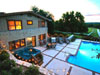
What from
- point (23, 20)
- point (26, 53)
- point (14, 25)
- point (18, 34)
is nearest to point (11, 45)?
point (18, 34)

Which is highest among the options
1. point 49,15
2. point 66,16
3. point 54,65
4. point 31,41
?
point 66,16

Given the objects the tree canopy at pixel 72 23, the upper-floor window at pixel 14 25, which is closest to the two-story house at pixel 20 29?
the upper-floor window at pixel 14 25

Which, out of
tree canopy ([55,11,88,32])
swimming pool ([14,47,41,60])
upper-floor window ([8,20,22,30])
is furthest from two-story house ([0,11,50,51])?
tree canopy ([55,11,88,32])

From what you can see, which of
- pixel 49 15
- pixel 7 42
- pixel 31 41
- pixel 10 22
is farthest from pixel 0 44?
pixel 49 15

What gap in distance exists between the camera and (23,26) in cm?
924

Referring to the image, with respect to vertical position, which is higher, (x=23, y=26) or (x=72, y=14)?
(x=72, y=14)

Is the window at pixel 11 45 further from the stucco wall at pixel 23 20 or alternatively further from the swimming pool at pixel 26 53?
the stucco wall at pixel 23 20

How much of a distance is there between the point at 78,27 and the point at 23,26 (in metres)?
23.0

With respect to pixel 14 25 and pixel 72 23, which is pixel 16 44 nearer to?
pixel 14 25

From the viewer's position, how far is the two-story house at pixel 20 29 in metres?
7.24

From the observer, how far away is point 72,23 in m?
26.7

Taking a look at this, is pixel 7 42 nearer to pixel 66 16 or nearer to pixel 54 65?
pixel 54 65

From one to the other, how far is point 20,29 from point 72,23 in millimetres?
22653

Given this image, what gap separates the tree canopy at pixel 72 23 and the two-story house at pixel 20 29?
1773cm
